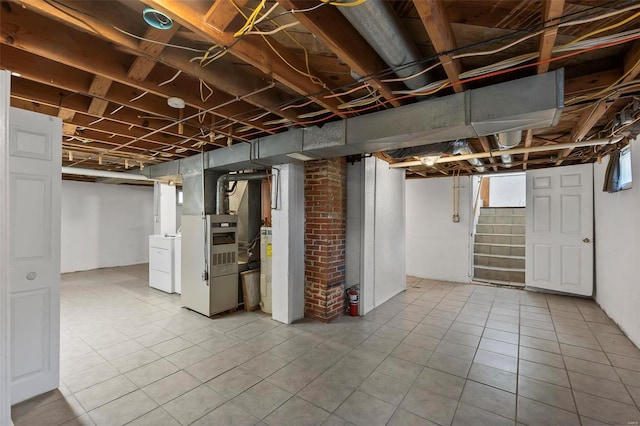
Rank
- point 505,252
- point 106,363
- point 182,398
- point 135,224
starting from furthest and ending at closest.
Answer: point 135,224 → point 505,252 → point 106,363 → point 182,398

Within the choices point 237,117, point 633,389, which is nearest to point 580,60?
point 633,389

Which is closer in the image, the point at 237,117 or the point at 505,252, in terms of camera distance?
the point at 237,117

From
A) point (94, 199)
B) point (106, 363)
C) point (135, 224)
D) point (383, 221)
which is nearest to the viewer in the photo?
point (106, 363)

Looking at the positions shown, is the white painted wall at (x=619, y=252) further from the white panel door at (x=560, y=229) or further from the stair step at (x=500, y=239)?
the stair step at (x=500, y=239)

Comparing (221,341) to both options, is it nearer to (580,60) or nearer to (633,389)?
(633,389)

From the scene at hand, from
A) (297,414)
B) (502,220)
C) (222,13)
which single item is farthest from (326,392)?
(502,220)

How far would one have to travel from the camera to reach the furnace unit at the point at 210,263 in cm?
377

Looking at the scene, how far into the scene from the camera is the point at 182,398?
82.4 inches

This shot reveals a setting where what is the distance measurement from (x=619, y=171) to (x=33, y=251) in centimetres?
608

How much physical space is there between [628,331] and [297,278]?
384 cm

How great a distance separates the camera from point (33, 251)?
211cm

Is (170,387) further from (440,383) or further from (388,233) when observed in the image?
(388,233)

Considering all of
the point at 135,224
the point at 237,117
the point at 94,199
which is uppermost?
the point at 237,117

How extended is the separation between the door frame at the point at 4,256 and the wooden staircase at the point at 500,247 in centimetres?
663
